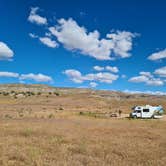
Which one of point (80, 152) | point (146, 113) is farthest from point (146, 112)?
point (80, 152)

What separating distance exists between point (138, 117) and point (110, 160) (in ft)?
121

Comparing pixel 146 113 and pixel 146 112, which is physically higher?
pixel 146 112

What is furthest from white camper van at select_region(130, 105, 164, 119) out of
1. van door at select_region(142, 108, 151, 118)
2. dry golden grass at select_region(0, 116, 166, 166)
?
dry golden grass at select_region(0, 116, 166, 166)

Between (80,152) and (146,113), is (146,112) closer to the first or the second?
(146,113)

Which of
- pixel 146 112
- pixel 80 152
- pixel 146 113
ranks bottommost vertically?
pixel 80 152

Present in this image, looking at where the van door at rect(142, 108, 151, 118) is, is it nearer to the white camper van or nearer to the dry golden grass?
the white camper van

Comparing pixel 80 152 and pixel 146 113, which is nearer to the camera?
pixel 80 152

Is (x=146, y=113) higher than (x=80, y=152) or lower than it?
higher

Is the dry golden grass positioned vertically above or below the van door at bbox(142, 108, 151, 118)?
below

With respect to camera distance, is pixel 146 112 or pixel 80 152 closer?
pixel 80 152

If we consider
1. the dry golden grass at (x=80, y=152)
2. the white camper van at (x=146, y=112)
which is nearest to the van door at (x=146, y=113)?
the white camper van at (x=146, y=112)

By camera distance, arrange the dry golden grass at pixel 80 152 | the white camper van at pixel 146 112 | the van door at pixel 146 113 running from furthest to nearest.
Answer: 1. the van door at pixel 146 113
2. the white camper van at pixel 146 112
3. the dry golden grass at pixel 80 152

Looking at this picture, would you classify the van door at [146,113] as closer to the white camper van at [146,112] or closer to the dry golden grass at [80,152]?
the white camper van at [146,112]

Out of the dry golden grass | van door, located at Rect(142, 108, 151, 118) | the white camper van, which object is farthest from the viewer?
van door, located at Rect(142, 108, 151, 118)
